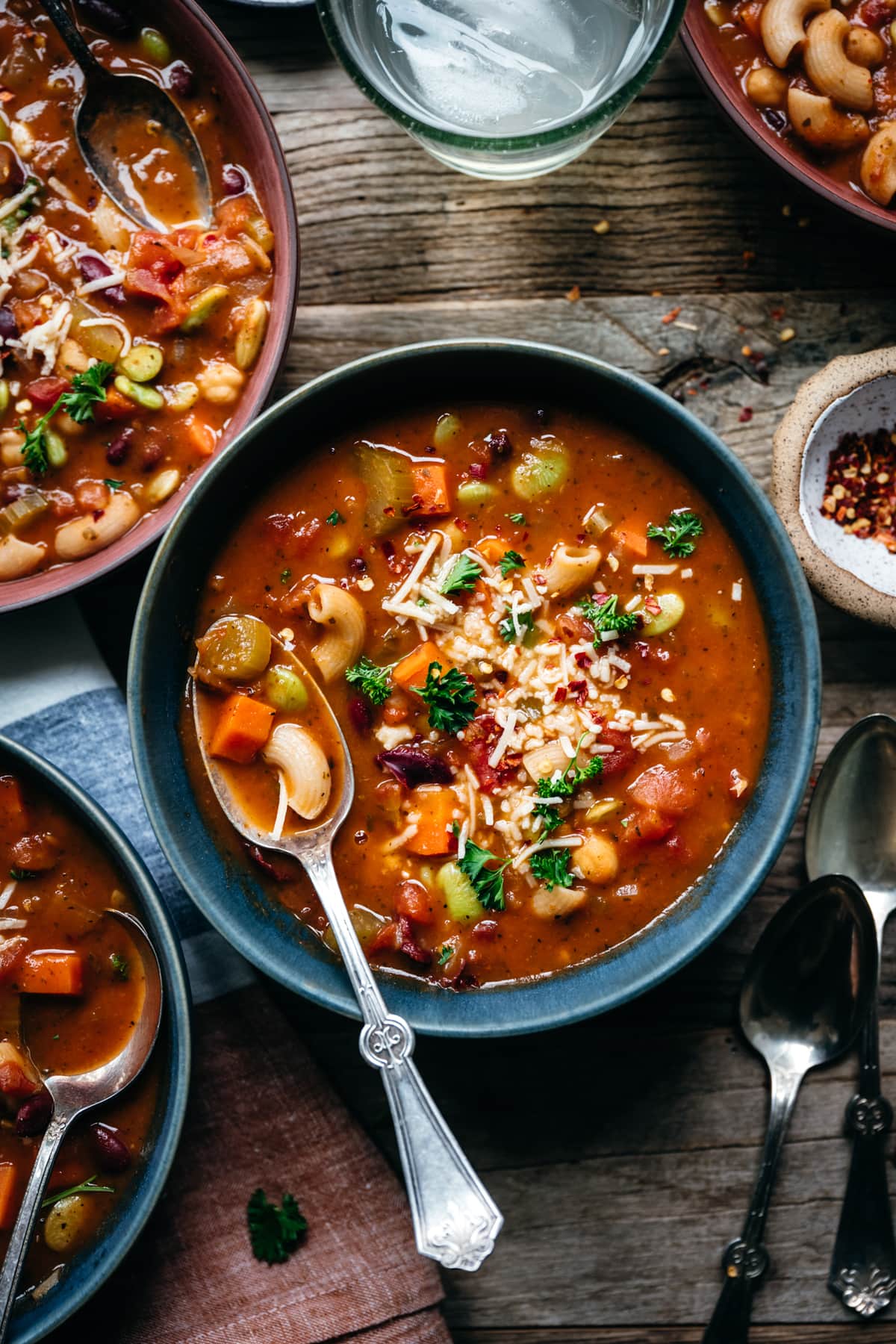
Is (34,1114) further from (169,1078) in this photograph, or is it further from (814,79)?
(814,79)

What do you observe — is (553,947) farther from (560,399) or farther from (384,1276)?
(560,399)

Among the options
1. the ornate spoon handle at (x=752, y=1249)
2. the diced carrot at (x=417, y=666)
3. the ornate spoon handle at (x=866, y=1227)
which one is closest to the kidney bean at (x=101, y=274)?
the diced carrot at (x=417, y=666)

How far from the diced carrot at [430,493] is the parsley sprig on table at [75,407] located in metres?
0.82

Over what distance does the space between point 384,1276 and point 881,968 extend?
5.12 feet

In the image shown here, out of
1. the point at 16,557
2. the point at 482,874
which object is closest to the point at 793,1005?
the point at 482,874

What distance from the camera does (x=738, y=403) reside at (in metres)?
2.89

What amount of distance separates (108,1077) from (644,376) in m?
2.28

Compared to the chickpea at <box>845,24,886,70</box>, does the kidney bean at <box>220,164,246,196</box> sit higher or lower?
higher

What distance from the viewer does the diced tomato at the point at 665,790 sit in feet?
8.27

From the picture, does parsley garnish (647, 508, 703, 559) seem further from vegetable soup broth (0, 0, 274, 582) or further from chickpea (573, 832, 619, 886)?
vegetable soup broth (0, 0, 274, 582)

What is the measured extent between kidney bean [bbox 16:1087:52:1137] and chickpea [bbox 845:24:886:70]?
330cm

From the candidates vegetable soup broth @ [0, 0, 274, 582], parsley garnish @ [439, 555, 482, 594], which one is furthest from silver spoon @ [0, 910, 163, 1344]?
parsley garnish @ [439, 555, 482, 594]

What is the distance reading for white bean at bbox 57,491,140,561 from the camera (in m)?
2.63

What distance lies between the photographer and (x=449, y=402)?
8.61 feet
